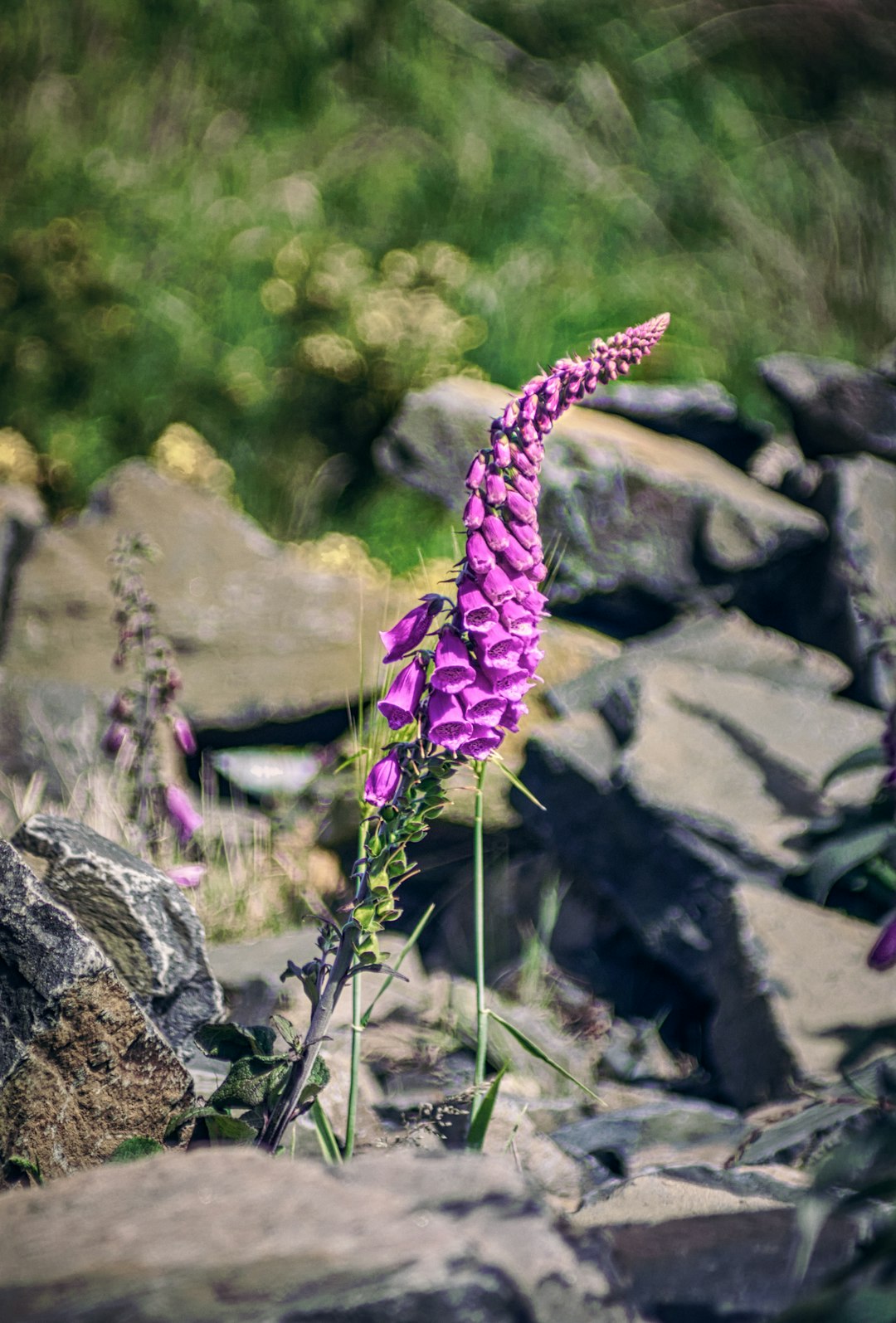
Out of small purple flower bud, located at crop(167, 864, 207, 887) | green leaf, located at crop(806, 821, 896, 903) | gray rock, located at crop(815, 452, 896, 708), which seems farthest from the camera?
gray rock, located at crop(815, 452, 896, 708)

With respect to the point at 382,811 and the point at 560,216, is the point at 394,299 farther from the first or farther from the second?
the point at 382,811

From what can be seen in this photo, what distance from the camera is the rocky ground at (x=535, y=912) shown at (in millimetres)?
1244

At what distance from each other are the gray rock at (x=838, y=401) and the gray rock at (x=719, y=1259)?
12.0 ft

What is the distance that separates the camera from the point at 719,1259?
1.59m

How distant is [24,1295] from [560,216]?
24.4 ft

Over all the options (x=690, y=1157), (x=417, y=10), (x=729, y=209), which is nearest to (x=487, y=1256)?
(x=690, y=1157)

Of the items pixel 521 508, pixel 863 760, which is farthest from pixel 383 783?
pixel 863 760

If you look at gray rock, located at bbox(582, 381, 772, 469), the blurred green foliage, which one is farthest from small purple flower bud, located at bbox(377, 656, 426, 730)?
the blurred green foliage

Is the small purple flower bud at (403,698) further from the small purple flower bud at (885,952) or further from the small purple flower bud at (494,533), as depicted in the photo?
the small purple flower bud at (885,952)

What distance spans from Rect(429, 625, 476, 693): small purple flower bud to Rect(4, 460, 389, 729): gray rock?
8.52 ft

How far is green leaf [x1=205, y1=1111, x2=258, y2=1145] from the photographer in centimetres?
184

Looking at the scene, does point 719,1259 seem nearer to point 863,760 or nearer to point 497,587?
point 497,587

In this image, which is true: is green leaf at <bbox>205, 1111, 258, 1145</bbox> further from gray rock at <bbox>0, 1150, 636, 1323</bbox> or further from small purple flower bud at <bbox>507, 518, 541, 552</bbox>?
small purple flower bud at <bbox>507, 518, 541, 552</bbox>

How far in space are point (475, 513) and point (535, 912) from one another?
8.53 feet
